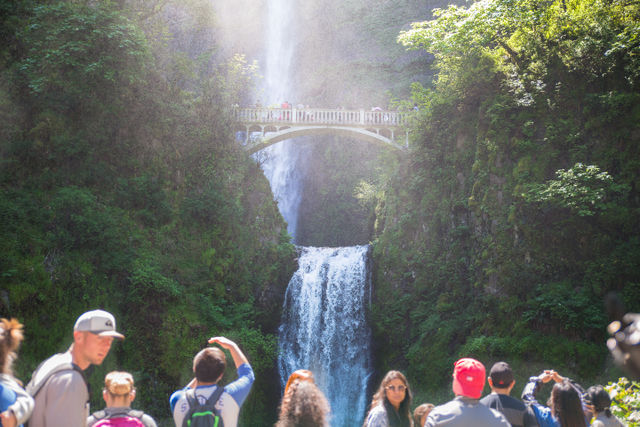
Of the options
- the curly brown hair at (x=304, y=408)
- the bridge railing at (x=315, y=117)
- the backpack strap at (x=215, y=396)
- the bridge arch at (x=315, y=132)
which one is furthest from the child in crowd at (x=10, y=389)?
the bridge railing at (x=315, y=117)

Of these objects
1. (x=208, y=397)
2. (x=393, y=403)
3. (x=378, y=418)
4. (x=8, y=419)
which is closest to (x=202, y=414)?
(x=208, y=397)

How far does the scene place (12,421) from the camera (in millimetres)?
2826

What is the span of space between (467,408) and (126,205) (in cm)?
1431

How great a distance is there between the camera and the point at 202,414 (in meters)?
3.51

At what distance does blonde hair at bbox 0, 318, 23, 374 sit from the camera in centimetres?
293

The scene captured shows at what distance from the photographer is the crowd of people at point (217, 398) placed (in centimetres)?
302

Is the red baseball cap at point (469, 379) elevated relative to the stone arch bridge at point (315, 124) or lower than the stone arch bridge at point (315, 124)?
lower

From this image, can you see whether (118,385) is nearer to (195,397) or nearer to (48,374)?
(48,374)

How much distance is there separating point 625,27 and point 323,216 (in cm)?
2268

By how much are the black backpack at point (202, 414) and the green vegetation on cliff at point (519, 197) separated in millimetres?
10792

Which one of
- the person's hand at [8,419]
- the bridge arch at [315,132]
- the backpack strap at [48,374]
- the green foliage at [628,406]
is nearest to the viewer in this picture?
the person's hand at [8,419]

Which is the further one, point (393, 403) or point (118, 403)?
point (393, 403)

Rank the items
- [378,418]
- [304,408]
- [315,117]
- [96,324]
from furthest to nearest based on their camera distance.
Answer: [315,117]
[378,418]
[304,408]
[96,324]

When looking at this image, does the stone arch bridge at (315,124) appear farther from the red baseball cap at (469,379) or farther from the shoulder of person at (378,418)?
the red baseball cap at (469,379)
